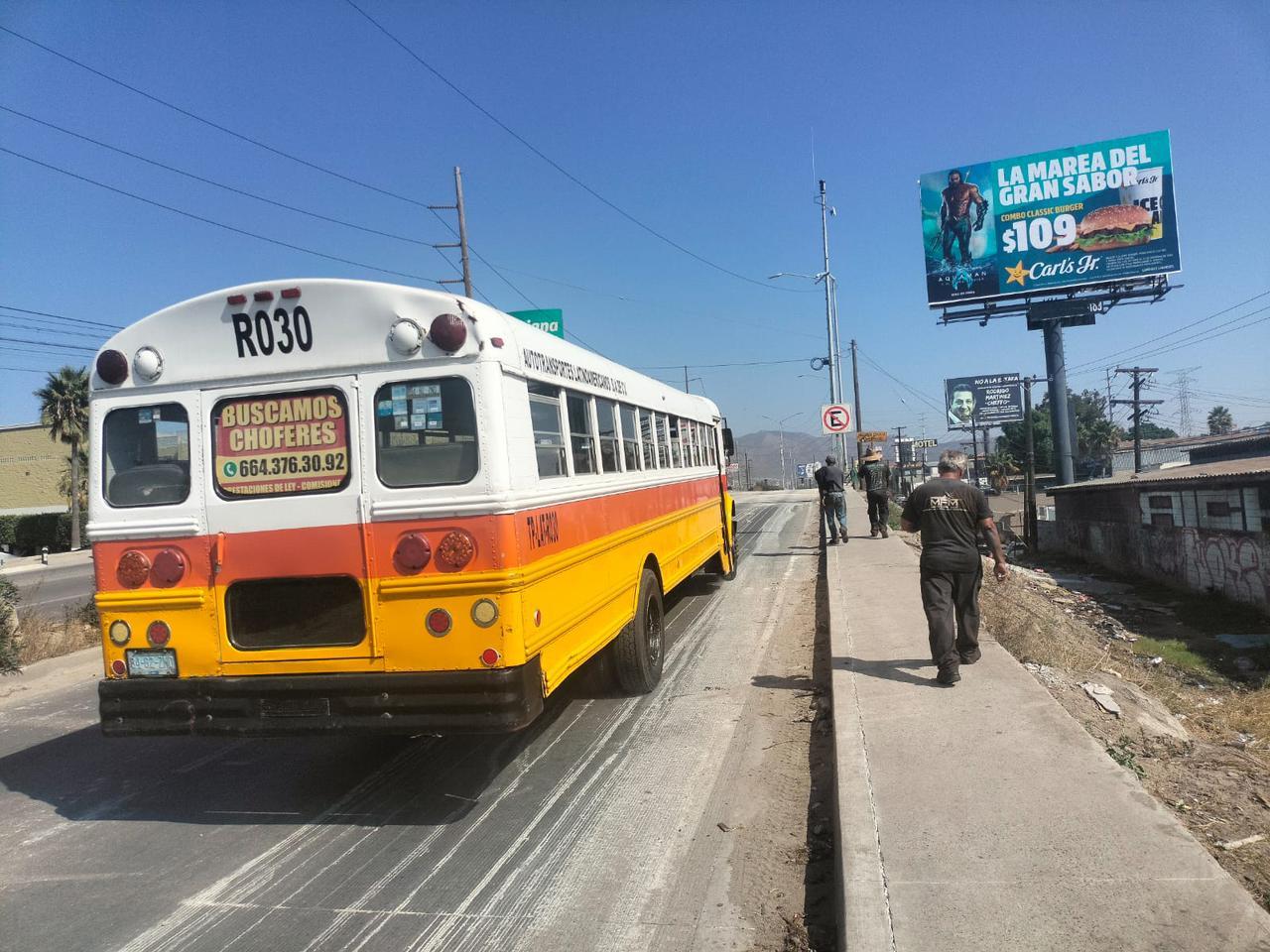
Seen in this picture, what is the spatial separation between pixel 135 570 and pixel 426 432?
1902mm

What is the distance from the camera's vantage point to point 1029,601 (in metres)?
11.6

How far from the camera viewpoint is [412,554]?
457cm

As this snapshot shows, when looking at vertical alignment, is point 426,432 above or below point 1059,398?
below

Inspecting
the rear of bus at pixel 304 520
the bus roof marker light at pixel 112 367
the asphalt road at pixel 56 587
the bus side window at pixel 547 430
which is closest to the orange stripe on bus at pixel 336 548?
the rear of bus at pixel 304 520

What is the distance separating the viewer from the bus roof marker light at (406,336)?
15.2ft

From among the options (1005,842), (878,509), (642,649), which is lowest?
(1005,842)

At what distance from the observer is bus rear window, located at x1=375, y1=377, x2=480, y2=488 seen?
4.58 meters

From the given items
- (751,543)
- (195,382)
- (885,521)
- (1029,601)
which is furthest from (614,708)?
(751,543)

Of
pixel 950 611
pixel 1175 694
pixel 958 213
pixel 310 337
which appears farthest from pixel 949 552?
pixel 958 213

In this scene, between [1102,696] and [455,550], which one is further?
[1102,696]

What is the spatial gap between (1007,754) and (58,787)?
6.02 metres

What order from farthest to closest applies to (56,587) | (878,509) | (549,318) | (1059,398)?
1. (1059,398)
2. (549,318)
3. (56,587)
4. (878,509)

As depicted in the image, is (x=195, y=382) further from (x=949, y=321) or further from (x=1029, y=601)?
(x=949, y=321)

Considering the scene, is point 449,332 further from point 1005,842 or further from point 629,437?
point 1005,842
